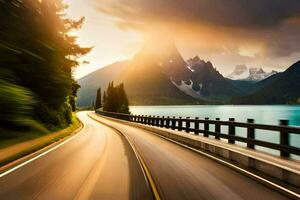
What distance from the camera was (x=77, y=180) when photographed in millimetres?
9477

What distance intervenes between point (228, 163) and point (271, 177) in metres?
2.58

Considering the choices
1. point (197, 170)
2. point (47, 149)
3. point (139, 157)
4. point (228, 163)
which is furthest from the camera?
point (47, 149)

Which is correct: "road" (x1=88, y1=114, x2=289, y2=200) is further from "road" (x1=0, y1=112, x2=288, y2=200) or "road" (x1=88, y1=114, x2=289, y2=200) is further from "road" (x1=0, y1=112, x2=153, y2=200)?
"road" (x1=0, y1=112, x2=153, y2=200)

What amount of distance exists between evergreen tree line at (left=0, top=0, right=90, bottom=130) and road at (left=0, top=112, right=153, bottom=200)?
3.97 meters

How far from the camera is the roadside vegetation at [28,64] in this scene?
3.25m

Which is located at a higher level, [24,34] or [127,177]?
[24,34]

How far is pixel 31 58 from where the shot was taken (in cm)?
371

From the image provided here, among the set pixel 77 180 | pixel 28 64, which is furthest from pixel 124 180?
pixel 28 64

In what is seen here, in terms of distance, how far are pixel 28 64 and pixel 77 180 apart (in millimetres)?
6254

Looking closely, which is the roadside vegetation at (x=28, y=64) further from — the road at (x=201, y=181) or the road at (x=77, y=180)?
the road at (x=201, y=181)

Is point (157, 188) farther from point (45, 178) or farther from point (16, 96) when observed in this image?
point (16, 96)

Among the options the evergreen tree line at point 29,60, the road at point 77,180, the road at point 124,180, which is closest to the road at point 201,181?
the road at point 124,180

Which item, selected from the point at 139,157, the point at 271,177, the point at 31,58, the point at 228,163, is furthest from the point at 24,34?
the point at 139,157

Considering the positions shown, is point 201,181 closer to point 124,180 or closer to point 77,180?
point 124,180
